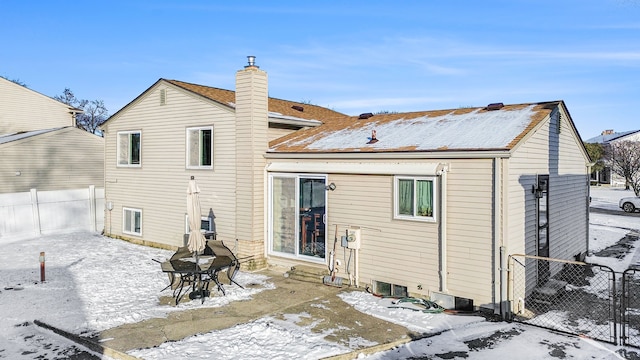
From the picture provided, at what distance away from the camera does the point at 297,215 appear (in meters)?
11.1

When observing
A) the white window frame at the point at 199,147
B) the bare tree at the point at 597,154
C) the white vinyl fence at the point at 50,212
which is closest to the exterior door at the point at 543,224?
the white window frame at the point at 199,147

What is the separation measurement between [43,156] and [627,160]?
4262 centimetres

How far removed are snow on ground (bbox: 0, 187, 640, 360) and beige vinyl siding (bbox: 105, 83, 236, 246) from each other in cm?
225

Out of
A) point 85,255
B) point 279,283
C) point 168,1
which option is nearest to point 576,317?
point 279,283

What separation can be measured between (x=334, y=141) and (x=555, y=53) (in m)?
14.2

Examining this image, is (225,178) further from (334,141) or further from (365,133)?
(365,133)

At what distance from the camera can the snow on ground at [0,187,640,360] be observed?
6.15 m

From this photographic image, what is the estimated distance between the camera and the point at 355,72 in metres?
30.8

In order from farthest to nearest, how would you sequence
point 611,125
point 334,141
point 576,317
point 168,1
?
point 611,125
point 168,1
point 334,141
point 576,317

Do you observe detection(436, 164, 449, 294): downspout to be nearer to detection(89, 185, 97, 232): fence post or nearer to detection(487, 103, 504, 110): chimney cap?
detection(487, 103, 504, 110): chimney cap

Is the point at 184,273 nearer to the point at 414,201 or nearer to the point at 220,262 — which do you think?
the point at 220,262

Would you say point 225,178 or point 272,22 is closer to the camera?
point 225,178

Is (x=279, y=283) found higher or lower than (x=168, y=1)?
lower

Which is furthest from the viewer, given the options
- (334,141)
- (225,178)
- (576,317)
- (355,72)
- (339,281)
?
(355,72)
